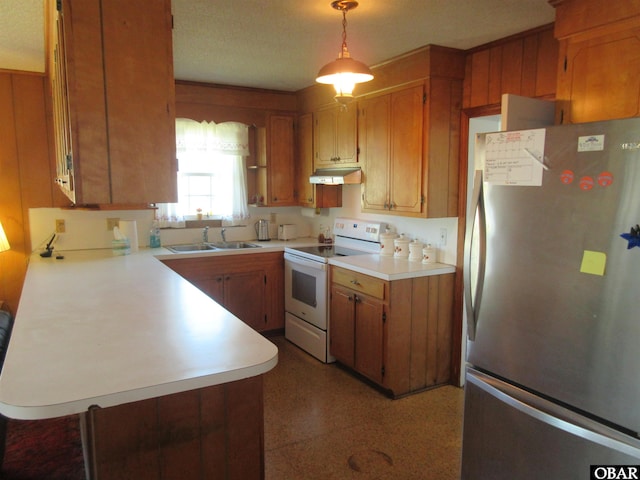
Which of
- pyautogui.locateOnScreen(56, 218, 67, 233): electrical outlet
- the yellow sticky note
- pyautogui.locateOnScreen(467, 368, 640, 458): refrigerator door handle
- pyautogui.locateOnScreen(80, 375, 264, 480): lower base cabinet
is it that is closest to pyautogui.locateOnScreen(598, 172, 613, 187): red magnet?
the yellow sticky note

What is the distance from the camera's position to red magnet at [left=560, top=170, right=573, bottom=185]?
1.76 meters

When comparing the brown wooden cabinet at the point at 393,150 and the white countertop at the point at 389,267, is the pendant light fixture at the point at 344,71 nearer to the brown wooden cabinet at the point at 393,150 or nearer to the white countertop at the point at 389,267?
the brown wooden cabinet at the point at 393,150

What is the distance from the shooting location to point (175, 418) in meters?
1.47

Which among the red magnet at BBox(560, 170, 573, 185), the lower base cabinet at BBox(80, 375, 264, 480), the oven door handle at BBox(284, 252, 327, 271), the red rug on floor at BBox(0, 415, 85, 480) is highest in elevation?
the red magnet at BBox(560, 170, 573, 185)

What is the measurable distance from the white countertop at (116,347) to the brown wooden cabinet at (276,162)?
226cm

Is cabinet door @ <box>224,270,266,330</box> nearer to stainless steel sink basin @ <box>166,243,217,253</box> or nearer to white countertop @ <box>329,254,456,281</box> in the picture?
stainless steel sink basin @ <box>166,243,217,253</box>

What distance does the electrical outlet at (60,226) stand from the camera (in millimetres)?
3920

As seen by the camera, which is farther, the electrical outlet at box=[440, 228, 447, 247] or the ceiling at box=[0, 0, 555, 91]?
the electrical outlet at box=[440, 228, 447, 247]

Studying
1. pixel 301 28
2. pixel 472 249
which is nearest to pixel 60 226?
pixel 301 28

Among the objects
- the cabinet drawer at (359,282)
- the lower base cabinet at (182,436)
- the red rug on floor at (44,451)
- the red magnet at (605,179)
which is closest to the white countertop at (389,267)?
the cabinet drawer at (359,282)

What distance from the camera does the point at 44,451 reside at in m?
2.63

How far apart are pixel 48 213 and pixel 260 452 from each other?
10.7 feet

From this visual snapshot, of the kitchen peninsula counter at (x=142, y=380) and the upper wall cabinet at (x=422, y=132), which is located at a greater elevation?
the upper wall cabinet at (x=422, y=132)

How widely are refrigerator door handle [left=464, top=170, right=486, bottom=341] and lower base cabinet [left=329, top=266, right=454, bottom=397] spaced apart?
967 mm
